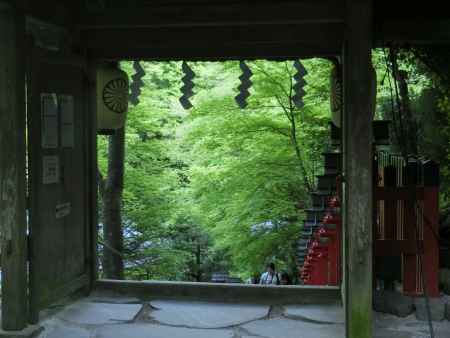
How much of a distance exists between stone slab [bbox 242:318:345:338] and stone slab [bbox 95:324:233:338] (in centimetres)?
27

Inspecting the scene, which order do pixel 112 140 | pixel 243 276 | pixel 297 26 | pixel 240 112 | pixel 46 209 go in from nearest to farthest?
pixel 46 209
pixel 297 26
pixel 112 140
pixel 240 112
pixel 243 276

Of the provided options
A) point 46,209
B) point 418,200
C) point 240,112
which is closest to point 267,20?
point 418,200

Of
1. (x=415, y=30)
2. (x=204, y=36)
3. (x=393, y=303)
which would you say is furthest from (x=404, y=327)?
(x=204, y=36)

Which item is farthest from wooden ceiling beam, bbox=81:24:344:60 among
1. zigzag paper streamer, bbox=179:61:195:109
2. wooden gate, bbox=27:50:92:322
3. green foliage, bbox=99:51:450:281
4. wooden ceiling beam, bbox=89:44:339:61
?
green foliage, bbox=99:51:450:281

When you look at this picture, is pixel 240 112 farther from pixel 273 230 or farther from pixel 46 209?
pixel 46 209

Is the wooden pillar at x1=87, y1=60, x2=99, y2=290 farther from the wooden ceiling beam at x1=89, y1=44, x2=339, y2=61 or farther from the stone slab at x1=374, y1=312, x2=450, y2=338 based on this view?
the stone slab at x1=374, y1=312, x2=450, y2=338

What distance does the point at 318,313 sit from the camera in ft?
19.5

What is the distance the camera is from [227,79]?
1642cm

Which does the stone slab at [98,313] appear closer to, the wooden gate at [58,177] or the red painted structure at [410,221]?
the wooden gate at [58,177]

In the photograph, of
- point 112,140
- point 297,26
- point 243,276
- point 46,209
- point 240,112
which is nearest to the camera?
point 46,209

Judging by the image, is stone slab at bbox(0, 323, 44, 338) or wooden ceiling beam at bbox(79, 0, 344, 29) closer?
stone slab at bbox(0, 323, 44, 338)

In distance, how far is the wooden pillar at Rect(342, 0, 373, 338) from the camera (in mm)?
4566

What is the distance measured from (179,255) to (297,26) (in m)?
11.5

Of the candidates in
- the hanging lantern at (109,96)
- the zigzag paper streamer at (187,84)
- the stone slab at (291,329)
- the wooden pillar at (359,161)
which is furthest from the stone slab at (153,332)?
the zigzag paper streamer at (187,84)
